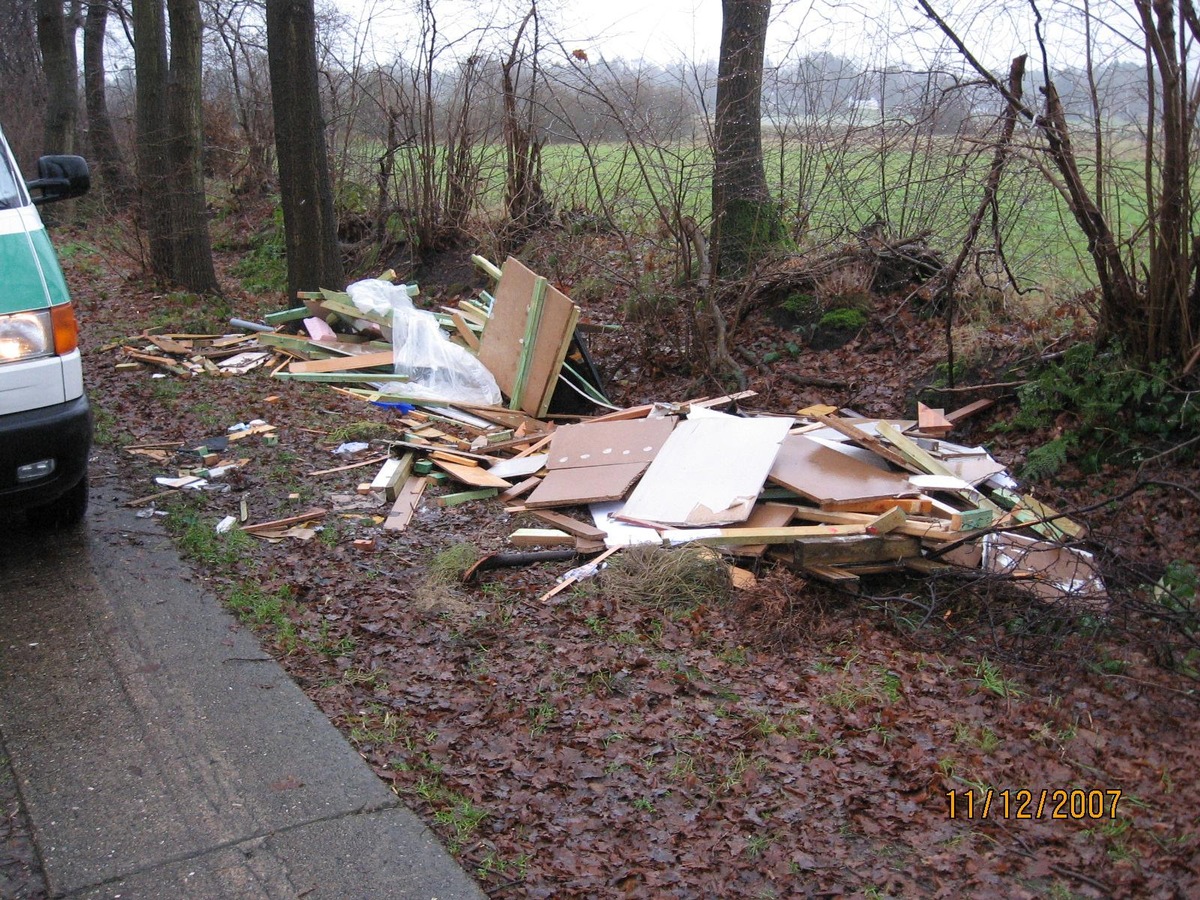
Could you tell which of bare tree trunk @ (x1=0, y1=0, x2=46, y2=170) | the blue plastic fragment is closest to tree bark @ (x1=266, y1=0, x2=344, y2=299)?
the blue plastic fragment

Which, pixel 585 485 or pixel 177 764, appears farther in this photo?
pixel 585 485

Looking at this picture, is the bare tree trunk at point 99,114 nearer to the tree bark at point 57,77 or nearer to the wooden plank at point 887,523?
the tree bark at point 57,77

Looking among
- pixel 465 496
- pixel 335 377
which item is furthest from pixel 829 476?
pixel 335 377

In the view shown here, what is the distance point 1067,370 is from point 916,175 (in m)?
2.53

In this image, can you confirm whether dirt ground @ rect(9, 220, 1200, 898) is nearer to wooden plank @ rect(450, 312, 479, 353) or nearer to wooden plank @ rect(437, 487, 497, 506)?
wooden plank @ rect(437, 487, 497, 506)

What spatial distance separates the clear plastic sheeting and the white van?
416cm

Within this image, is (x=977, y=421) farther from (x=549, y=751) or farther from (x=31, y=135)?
(x=31, y=135)

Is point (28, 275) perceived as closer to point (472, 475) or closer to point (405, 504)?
point (405, 504)

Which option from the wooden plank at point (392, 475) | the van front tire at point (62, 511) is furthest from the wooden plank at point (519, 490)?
the van front tire at point (62, 511)

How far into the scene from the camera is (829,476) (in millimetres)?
5762

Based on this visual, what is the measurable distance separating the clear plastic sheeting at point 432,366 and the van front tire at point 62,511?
3.56 meters

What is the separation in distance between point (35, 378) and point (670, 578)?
319cm

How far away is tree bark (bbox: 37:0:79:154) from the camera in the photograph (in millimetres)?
21219
